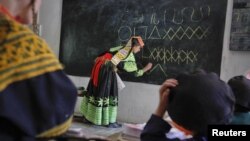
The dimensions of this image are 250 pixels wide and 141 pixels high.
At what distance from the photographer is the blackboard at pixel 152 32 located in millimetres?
3695

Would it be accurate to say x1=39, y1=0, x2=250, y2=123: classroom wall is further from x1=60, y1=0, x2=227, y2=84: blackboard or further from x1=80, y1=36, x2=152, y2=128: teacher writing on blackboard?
x1=80, y1=36, x2=152, y2=128: teacher writing on blackboard

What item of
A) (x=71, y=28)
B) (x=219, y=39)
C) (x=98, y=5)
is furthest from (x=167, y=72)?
(x=71, y=28)

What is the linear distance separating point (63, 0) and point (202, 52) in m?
2.57

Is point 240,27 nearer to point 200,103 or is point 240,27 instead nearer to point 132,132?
point 132,132

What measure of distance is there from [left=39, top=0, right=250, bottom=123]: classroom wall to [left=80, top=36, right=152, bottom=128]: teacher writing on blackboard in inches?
10.6

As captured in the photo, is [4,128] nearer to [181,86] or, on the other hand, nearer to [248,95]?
[181,86]

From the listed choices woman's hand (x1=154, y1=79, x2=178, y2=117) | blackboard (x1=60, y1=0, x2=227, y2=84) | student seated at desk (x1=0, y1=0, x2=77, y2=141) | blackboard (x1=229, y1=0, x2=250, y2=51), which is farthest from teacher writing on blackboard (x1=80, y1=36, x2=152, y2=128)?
student seated at desk (x1=0, y1=0, x2=77, y2=141)

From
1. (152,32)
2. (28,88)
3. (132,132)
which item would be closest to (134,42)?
(152,32)

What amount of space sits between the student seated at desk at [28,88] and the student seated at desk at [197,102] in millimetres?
425

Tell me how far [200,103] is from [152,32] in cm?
330

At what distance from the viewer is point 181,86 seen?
95cm

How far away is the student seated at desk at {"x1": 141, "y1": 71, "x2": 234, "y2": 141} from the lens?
2.96 ft

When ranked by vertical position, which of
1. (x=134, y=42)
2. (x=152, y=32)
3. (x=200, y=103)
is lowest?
(x=200, y=103)

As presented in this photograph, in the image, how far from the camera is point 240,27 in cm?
344
